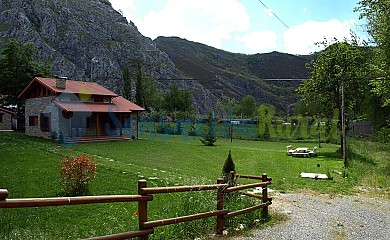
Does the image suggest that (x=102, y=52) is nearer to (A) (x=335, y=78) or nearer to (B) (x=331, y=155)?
(A) (x=335, y=78)

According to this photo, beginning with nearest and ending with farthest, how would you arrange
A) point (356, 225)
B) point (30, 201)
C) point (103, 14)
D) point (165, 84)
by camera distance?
point (30, 201), point (356, 225), point (165, 84), point (103, 14)

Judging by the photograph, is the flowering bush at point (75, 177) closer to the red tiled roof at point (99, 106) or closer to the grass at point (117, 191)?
the grass at point (117, 191)

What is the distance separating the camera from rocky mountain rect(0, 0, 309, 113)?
288 feet

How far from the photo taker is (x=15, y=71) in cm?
3106

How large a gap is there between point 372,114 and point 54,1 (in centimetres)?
10384

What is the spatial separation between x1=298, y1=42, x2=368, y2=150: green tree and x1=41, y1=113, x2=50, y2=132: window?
63.3 ft

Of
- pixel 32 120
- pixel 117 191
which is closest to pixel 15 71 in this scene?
pixel 32 120

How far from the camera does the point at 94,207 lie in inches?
287

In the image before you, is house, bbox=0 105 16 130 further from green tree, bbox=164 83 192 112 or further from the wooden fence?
green tree, bbox=164 83 192 112

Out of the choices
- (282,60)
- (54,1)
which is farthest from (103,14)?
(282,60)

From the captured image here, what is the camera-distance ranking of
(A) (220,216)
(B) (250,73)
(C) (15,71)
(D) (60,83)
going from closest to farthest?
(A) (220,216) < (D) (60,83) < (C) (15,71) < (B) (250,73)

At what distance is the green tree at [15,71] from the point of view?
100 ft

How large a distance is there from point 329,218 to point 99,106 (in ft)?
74.5

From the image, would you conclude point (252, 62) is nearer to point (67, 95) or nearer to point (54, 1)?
point (54, 1)
